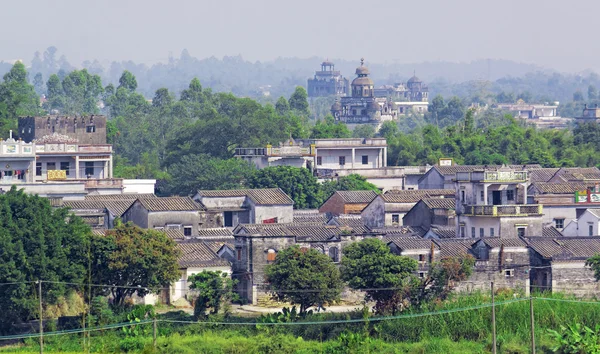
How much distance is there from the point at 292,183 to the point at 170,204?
1371cm

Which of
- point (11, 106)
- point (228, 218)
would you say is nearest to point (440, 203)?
point (228, 218)

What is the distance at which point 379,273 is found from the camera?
42594mm

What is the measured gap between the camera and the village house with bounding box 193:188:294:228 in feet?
182

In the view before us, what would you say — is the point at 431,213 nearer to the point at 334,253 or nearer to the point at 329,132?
the point at 334,253

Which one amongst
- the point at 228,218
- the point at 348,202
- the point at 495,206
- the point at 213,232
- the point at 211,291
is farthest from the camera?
the point at 348,202

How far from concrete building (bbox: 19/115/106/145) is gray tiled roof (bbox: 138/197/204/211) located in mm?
20750

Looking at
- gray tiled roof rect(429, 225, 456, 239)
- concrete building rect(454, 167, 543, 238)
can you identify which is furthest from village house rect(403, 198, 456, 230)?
concrete building rect(454, 167, 543, 238)

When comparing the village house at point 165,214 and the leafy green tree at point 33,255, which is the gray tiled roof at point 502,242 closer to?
the village house at point 165,214

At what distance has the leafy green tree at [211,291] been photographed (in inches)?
1690

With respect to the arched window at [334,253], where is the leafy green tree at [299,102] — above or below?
above

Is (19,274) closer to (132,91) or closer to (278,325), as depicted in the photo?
(278,325)

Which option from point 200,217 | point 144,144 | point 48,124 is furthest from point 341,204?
point 144,144

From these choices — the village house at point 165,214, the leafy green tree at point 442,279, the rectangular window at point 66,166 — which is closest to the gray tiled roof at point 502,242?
the leafy green tree at point 442,279

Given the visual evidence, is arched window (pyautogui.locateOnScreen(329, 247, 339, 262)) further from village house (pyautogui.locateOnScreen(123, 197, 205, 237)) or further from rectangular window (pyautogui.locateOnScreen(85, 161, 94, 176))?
rectangular window (pyautogui.locateOnScreen(85, 161, 94, 176))
